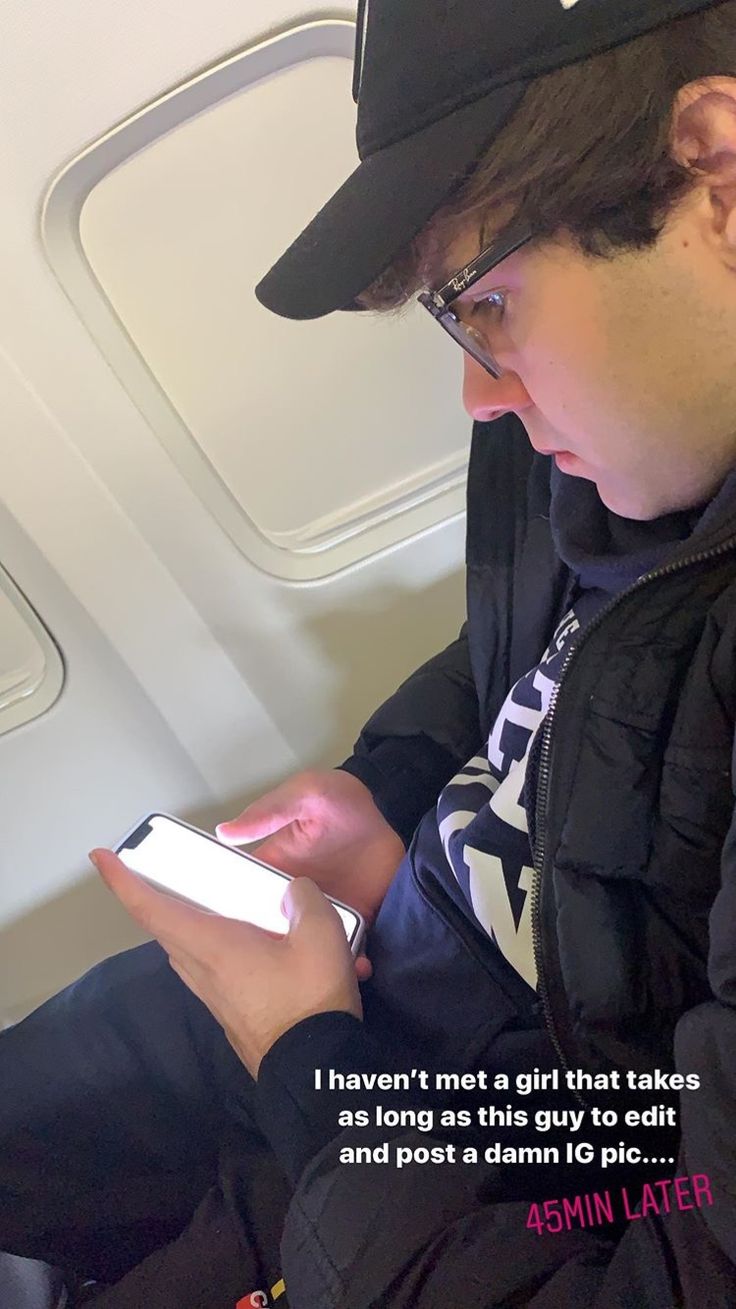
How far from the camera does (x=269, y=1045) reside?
2.20ft

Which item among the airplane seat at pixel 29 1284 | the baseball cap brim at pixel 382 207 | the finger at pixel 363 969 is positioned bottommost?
the airplane seat at pixel 29 1284

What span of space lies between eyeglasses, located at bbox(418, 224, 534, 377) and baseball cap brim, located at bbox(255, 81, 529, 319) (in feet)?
0.13

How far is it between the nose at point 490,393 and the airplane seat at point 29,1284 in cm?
78

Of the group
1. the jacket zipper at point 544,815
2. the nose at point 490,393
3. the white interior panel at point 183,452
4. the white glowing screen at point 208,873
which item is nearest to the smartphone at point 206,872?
the white glowing screen at point 208,873

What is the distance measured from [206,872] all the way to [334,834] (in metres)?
0.13

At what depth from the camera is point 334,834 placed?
922mm

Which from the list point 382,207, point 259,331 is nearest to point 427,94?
point 382,207

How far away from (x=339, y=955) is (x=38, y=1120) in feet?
1.17

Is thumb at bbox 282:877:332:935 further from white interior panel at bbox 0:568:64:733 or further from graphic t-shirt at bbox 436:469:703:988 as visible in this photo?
white interior panel at bbox 0:568:64:733

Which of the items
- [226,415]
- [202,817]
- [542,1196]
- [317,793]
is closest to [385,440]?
[226,415]

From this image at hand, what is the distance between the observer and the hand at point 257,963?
68 cm

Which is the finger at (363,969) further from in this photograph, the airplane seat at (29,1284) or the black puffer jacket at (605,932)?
the airplane seat at (29,1284)

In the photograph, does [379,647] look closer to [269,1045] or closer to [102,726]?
[102,726]

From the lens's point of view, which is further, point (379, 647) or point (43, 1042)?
point (379, 647)
